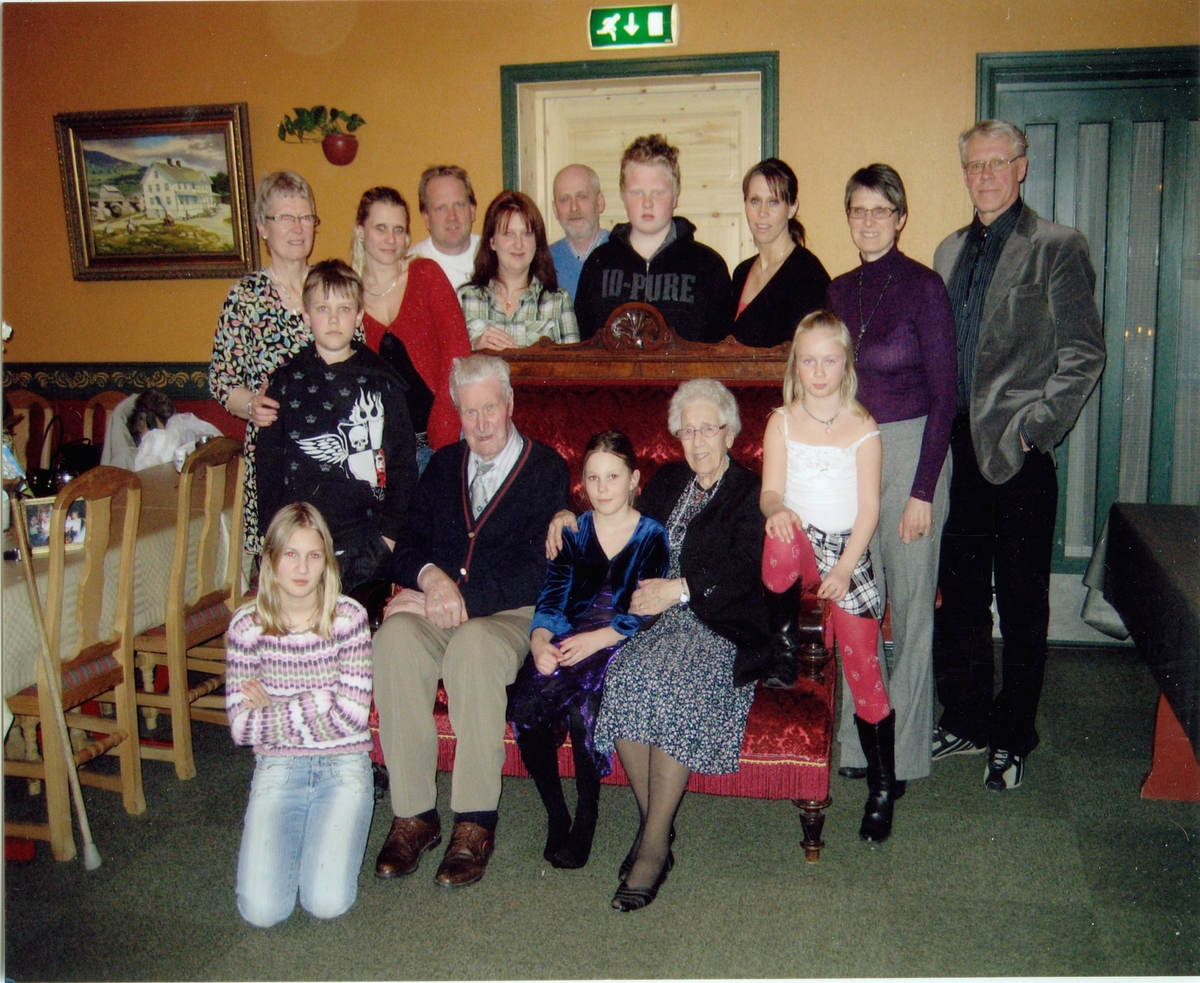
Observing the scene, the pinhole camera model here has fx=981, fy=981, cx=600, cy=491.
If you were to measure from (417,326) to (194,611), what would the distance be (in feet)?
3.82

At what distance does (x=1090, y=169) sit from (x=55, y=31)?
4.97 meters

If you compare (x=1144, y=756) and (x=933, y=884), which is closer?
(x=933, y=884)

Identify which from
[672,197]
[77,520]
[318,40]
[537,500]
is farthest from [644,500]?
[318,40]

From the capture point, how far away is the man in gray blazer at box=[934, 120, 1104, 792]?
278 centimetres

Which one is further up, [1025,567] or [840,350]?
[840,350]

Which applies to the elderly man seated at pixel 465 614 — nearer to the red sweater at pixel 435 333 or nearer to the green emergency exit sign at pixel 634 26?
the red sweater at pixel 435 333

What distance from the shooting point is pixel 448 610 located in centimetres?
264

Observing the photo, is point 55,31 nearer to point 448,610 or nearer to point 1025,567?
point 448,610

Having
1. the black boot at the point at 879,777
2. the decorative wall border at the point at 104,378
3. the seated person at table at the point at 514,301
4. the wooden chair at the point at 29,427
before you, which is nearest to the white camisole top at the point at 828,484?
the black boot at the point at 879,777

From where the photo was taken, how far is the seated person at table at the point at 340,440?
2.74 m

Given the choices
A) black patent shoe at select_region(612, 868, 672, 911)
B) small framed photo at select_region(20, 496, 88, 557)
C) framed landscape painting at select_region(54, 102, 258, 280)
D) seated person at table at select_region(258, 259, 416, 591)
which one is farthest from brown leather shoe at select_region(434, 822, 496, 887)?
framed landscape painting at select_region(54, 102, 258, 280)

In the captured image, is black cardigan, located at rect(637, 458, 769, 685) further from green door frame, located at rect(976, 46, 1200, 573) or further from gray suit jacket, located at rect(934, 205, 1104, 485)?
green door frame, located at rect(976, 46, 1200, 573)

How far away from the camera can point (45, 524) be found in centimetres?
276

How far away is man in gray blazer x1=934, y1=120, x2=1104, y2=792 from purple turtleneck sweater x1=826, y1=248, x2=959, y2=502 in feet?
0.59
